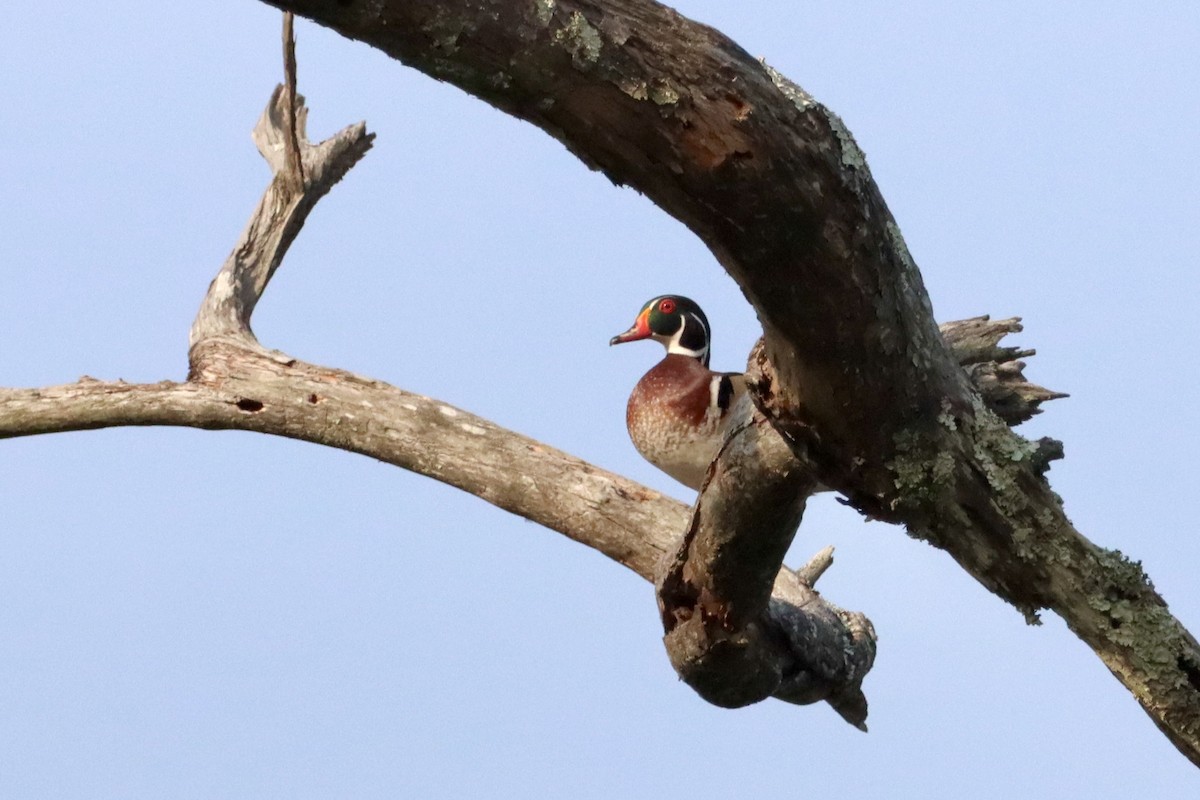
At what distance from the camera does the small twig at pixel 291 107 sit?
448cm

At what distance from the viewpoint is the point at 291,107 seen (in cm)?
465

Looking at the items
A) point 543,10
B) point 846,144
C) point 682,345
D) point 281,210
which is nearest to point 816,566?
point 682,345

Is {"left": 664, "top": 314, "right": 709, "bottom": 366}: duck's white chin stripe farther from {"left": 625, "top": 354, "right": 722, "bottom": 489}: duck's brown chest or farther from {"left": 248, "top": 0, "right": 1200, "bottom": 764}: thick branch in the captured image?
{"left": 248, "top": 0, "right": 1200, "bottom": 764}: thick branch

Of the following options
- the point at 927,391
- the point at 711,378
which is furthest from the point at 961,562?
the point at 711,378

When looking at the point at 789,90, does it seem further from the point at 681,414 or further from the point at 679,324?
the point at 679,324

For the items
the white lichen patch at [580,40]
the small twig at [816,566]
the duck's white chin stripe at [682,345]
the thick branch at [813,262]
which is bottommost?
the thick branch at [813,262]

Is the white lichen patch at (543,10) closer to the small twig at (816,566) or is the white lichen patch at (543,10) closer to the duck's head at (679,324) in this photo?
the small twig at (816,566)

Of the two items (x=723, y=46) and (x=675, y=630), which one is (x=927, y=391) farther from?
(x=675, y=630)

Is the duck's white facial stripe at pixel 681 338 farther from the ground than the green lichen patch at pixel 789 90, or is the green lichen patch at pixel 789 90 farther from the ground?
the duck's white facial stripe at pixel 681 338

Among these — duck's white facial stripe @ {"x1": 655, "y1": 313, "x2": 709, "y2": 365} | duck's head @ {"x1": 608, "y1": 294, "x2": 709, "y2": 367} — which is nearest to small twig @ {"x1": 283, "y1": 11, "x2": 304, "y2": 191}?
duck's head @ {"x1": 608, "y1": 294, "x2": 709, "y2": 367}

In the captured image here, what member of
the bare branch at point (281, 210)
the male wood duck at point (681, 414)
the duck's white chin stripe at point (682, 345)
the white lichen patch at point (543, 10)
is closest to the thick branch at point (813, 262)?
the white lichen patch at point (543, 10)

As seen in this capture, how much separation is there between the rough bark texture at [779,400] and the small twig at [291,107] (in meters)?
1.37

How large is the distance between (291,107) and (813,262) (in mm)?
3118

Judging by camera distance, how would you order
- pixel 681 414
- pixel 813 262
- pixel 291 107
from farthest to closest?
1. pixel 291 107
2. pixel 681 414
3. pixel 813 262
